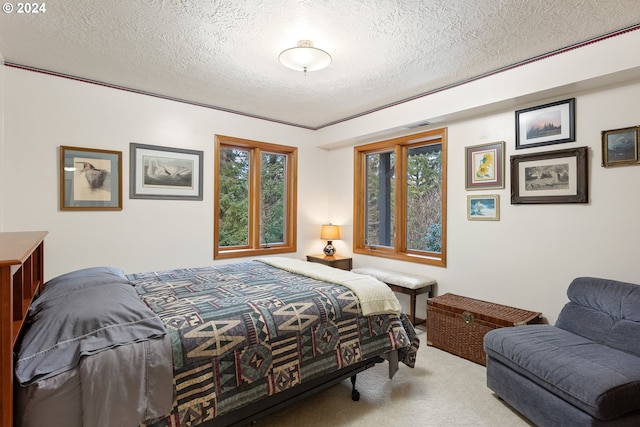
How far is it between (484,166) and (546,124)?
0.63 metres

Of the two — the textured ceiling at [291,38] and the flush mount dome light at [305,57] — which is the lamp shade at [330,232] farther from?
the flush mount dome light at [305,57]

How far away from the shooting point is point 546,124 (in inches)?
114

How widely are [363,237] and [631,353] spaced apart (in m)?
3.13

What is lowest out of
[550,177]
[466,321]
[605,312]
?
[466,321]

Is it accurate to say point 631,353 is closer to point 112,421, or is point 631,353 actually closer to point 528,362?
point 528,362

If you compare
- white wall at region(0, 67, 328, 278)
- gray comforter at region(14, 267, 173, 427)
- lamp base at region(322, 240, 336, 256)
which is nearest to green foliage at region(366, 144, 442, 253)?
lamp base at region(322, 240, 336, 256)

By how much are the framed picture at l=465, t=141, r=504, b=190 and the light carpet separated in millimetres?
→ 1748

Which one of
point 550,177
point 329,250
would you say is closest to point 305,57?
point 550,177

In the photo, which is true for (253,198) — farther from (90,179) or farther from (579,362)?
(579,362)

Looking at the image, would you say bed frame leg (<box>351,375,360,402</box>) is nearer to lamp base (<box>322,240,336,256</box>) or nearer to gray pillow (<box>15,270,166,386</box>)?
gray pillow (<box>15,270,166,386</box>)

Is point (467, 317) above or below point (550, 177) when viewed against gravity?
below

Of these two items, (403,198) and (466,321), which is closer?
(466,321)

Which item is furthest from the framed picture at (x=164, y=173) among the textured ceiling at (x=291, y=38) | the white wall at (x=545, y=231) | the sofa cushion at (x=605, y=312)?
the sofa cushion at (x=605, y=312)

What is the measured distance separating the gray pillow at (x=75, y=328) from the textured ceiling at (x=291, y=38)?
71.1 inches
